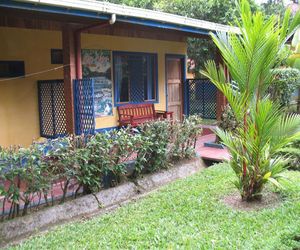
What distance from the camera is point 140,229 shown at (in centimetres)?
398

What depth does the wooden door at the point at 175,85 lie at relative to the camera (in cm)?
1039

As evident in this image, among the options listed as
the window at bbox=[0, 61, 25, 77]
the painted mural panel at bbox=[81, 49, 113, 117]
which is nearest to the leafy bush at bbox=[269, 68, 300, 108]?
the painted mural panel at bbox=[81, 49, 113, 117]

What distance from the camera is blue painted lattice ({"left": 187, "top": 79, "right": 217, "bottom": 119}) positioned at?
10461 mm

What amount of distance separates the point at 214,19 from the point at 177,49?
3.55 m

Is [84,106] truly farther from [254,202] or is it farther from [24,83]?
[254,202]

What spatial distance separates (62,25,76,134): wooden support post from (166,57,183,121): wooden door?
15.5ft

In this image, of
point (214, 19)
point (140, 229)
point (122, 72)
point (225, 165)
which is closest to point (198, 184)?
point (225, 165)

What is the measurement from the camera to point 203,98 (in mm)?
10617

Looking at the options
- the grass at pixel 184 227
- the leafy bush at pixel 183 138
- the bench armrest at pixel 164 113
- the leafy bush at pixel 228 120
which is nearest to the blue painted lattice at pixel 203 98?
the bench armrest at pixel 164 113

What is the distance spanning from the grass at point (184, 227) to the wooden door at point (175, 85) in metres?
5.66

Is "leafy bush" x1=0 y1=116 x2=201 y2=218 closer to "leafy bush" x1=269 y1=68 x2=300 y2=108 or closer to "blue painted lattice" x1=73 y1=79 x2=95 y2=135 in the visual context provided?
"blue painted lattice" x1=73 y1=79 x2=95 y2=135

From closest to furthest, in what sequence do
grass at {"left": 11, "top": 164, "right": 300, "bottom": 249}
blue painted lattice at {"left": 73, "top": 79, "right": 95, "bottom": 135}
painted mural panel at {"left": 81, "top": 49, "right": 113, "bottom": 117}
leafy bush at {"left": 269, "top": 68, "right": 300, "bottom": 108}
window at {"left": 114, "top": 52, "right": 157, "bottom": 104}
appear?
grass at {"left": 11, "top": 164, "right": 300, "bottom": 249} → blue painted lattice at {"left": 73, "top": 79, "right": 95, "bottom": 135} → painted mural panel at {"left": 81, "top": 49, "right": 113, "bottom": 117} → leafy bush at {"left": 269, "top": 68, "right": 300, "bottom": 108} → window at {"left": 114, "top": 52, "right": 157, "bottom": 104}

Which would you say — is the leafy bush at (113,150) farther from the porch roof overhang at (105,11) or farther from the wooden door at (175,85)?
the wooden door at (175,85)

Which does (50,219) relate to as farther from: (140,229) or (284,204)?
(284,204)
